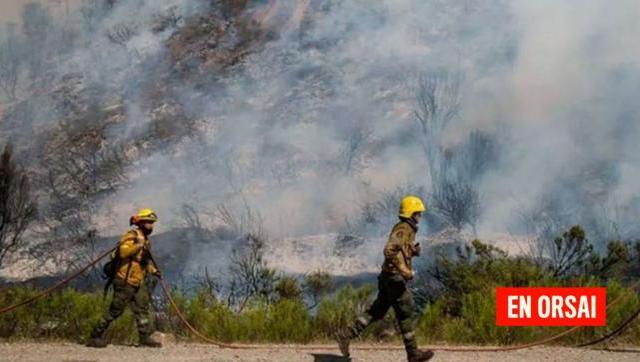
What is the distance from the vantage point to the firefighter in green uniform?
8.84 m

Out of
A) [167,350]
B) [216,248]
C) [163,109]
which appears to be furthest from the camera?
[163,109]

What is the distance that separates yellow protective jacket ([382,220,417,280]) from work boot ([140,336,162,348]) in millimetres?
2977

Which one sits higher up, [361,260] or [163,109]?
[163,109]

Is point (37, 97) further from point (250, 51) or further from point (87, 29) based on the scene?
point (250, 51)

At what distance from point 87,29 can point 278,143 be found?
48.3 feet

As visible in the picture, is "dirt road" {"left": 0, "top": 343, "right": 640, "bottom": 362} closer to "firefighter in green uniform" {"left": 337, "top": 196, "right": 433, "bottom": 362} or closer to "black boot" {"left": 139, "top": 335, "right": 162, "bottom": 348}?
"black boot" {"left": 139, "top": 335, "right": 162, "bottom": 348}

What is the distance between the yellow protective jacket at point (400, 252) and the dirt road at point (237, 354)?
45.6 inches

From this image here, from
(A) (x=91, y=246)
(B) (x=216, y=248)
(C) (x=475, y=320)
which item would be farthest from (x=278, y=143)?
(C) (x=475, y=320)

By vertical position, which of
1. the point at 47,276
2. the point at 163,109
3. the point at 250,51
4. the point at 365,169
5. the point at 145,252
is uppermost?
the point at 250,51

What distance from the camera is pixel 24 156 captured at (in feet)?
156

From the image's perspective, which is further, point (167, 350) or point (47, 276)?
point (47, 276)

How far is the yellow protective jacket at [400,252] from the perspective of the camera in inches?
348

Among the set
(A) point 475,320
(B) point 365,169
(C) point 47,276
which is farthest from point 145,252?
(B) point 365,169

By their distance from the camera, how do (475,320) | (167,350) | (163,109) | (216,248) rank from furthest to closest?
1. (163,109)
2. (216,248)
3. (475,320)
4. (167,350)
